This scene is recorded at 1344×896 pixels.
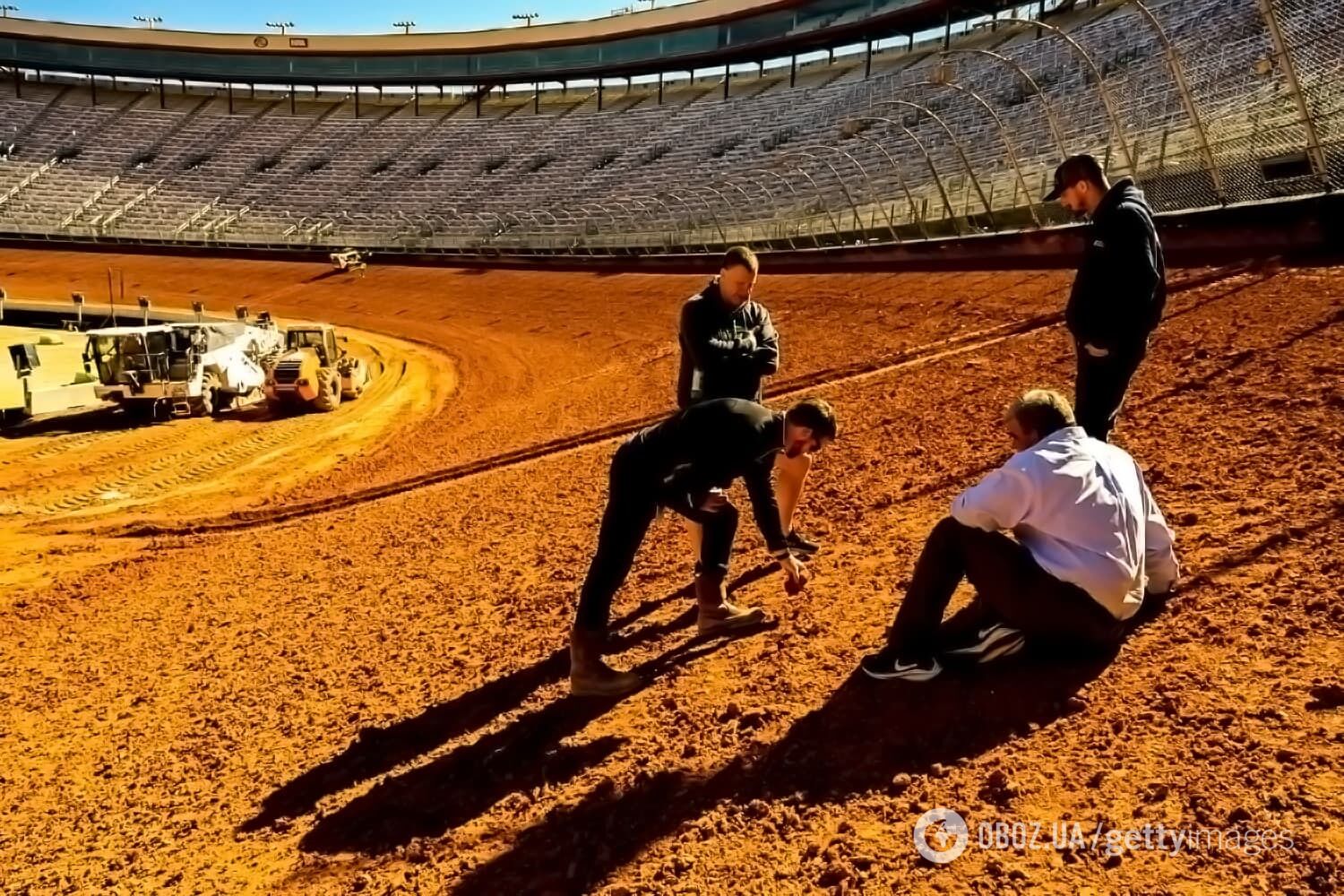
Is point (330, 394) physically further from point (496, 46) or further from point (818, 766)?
point (496, 46)

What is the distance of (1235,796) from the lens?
8.93 feet

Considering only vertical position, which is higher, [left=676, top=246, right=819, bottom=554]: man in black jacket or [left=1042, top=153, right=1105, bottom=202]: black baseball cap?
[left=1042, top=153, right=1105, bottom=202]: black baseball cap

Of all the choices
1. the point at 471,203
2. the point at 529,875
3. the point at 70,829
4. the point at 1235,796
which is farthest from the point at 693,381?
the point at 471,203

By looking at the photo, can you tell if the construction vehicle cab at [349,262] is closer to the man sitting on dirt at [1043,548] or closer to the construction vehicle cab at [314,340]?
the construction vehicle cab at [314,340]

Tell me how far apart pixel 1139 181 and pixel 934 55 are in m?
28.2

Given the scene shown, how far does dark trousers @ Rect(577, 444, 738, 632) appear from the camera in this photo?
12.9 ft

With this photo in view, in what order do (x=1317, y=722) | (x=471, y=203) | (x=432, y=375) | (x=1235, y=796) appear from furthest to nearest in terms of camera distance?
(x=471, y=203)
(x=432, y=375)
(x=1317, y=722)
(x=1235, y=796)

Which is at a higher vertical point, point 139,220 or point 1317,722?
point 139,220

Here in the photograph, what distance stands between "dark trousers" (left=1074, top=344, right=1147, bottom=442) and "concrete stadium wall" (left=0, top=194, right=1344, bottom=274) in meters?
6.03

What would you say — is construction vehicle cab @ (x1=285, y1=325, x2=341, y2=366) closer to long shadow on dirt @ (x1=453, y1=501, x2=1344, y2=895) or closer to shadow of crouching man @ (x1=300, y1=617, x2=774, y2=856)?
shadow of crouching man @ (x1=300, y1=617, x2=774, y2=856)

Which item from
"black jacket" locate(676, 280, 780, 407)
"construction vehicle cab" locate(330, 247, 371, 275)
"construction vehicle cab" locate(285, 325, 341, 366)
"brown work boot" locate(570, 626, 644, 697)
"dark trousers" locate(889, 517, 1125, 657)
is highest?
"construction vehicle cab" locate(330, 247, 371, 275)

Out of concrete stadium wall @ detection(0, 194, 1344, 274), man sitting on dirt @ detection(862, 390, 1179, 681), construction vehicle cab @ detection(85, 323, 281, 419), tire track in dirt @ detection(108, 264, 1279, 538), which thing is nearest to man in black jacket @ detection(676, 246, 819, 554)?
man sitting on dirt @ detection(862, 390, 1179, 681)

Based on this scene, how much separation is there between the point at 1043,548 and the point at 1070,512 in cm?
18

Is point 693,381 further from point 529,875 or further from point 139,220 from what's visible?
point 139,220
